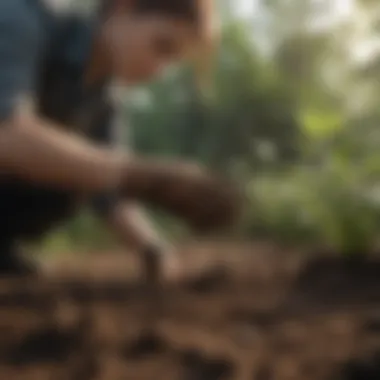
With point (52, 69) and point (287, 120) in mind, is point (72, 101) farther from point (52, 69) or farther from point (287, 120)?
point (287, 120)

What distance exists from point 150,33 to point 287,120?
143 mm

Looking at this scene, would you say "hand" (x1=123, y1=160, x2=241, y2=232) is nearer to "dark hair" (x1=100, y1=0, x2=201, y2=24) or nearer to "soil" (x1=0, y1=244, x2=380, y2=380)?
"soil" (x1=0, y1=244, x2=380, y2=380)

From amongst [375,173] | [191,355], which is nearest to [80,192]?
[191,355]

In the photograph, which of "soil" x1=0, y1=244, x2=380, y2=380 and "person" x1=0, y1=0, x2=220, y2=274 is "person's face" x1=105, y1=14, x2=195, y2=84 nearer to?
"person" x1=0, y1=0, x2=220, y2=274

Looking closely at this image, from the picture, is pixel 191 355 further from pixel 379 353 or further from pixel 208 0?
pixel 208 0

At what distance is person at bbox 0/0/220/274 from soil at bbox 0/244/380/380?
4cm

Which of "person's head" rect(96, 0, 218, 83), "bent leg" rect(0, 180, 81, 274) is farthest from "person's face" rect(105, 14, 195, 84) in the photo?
"bent leg" rect(0, 180, 81, 274)

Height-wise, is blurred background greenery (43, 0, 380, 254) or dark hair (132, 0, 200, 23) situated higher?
dark hair (132, 0, 200, 23)

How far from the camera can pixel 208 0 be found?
62cm

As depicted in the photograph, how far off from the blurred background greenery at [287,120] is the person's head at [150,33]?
0.05ft

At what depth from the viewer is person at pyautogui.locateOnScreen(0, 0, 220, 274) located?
593 mm

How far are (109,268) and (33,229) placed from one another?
0.24 ft

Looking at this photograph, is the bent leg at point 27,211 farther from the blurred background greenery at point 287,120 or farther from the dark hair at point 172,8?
the dark hair at point 172,8

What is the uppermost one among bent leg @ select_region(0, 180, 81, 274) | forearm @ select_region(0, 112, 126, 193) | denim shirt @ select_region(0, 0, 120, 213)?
denim shirt @ select_region(0, 0, 120, 213)
